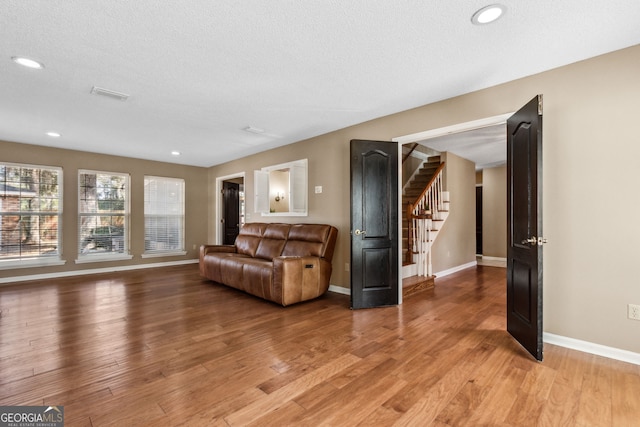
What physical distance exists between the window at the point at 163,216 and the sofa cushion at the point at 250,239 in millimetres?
2539

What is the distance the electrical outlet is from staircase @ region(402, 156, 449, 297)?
7.80ft

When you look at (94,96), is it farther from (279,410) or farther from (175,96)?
(279,410)

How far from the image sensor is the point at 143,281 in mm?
5117

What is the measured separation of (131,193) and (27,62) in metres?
4.33

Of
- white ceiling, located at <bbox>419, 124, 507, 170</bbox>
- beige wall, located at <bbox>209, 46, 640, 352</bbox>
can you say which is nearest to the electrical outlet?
beige wall, located at <bbox>209, 46, 640, 352</bbox>

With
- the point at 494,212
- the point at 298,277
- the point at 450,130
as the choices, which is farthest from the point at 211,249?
the point at 494,212

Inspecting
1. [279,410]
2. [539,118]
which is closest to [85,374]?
[279,410]

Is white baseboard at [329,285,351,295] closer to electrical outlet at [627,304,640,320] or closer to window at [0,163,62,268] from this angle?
electrical outlet at [627,304,640,320]

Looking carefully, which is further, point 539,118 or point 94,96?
point 94,96

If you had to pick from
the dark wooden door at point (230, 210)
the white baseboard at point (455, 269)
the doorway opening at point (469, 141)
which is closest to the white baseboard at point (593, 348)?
the doorway opening at point (469, 141)

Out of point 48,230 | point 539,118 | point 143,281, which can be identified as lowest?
point 143,281

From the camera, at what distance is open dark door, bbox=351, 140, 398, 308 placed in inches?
141

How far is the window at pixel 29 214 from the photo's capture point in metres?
5.03

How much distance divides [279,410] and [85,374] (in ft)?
4.81
